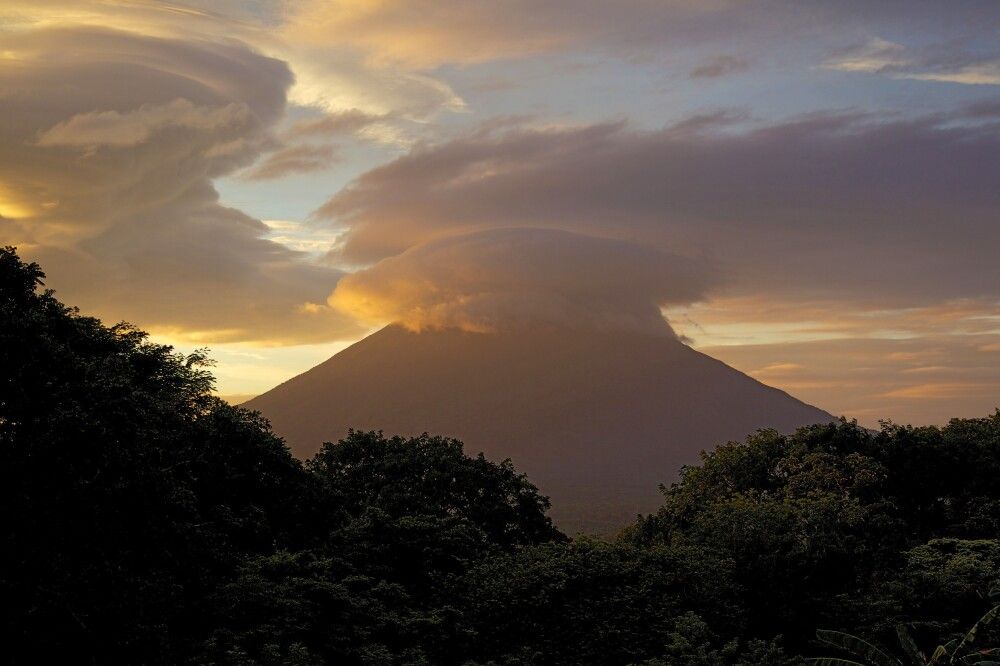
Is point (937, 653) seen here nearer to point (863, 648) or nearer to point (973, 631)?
point (973, 631)

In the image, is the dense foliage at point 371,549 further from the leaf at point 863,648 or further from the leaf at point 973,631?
the leaf at point 973,631

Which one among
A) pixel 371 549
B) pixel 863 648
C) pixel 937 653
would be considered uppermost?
pixel 371 549

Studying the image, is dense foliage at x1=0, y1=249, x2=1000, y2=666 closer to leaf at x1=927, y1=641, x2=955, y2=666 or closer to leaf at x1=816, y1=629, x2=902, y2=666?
leaf at x1=816, y1=629, x2=902, y2=666

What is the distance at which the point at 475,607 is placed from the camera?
2623 centimetres

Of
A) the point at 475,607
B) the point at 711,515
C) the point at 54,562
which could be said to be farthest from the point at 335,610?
the point at 711,515

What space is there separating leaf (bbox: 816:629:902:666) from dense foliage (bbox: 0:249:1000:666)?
89 cm

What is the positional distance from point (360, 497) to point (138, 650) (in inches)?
779

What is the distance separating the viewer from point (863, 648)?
22047 mm

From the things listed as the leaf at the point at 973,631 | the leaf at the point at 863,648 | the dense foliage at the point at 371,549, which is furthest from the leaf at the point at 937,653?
the dense foliage at the point at 371,549

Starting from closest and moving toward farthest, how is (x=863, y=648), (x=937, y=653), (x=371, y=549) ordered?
(x=937, y=653) → (x=863, y=648) → (x=371, y=549)

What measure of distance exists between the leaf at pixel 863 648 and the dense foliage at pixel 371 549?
89cm

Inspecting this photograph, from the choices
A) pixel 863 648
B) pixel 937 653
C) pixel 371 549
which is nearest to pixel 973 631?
pixel 937 653

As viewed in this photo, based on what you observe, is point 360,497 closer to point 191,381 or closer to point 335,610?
point 191,381

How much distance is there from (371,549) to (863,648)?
14.0m
